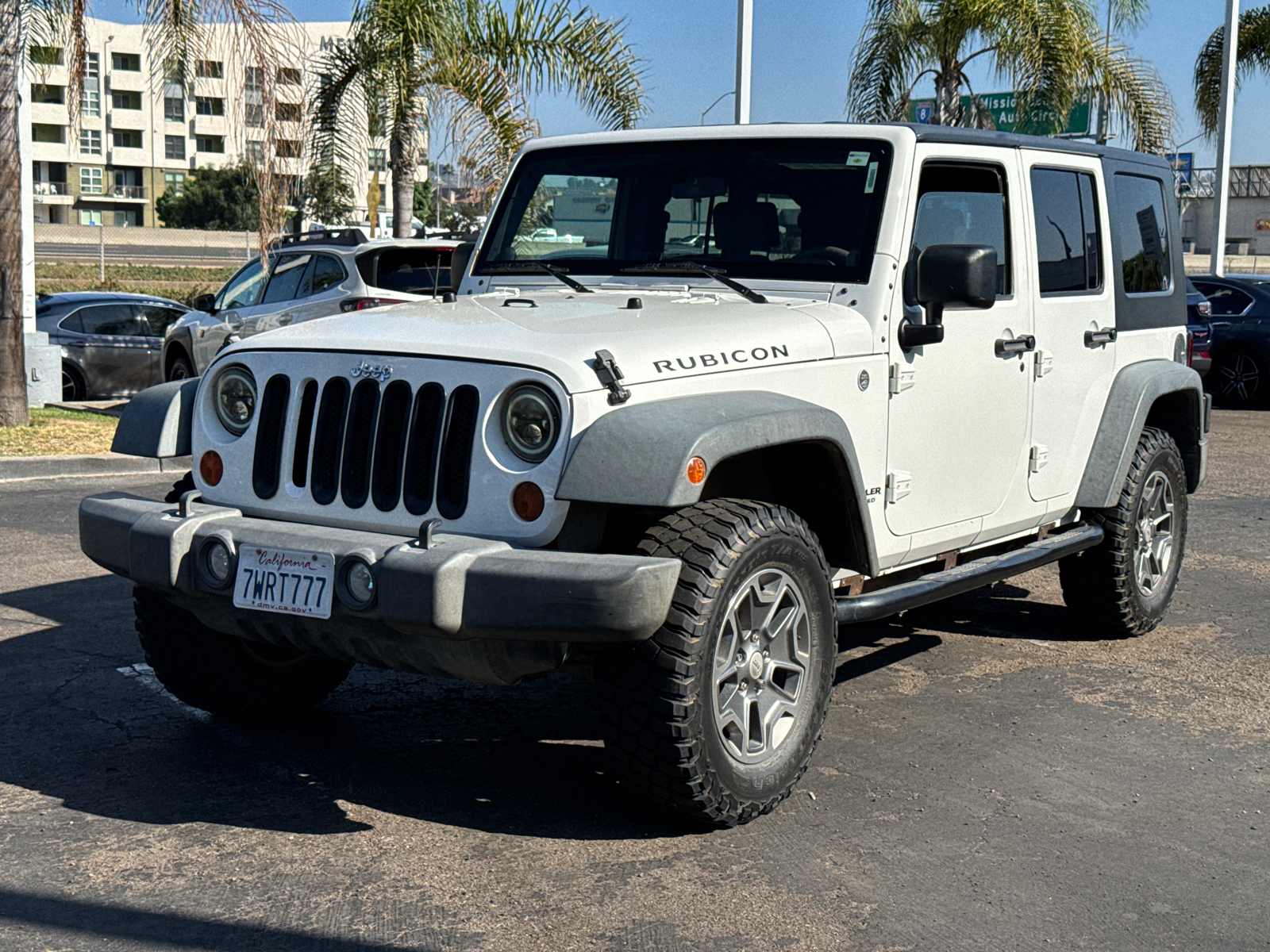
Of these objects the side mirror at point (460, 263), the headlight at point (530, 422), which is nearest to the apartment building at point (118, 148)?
the side mirror at point (460, 263)

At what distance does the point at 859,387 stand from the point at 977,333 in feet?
2.71

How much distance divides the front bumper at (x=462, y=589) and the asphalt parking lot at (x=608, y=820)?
632 millimetres

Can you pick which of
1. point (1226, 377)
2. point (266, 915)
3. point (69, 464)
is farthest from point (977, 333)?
point (1226, 377)

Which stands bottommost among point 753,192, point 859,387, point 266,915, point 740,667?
point 266,915

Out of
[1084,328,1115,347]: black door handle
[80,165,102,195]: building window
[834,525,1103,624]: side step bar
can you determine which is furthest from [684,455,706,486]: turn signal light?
[80,165,102,195]: building window

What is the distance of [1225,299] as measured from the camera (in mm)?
18438

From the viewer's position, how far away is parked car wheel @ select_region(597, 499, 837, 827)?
3830mm

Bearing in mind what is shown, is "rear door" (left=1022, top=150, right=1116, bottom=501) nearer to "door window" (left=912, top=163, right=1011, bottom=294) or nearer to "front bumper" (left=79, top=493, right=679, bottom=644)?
"door window" (left=912, top=163, right=1011, bottom=294)

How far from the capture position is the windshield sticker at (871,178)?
498 centimetres

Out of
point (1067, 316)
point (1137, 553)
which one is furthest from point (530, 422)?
point (1137, 553)

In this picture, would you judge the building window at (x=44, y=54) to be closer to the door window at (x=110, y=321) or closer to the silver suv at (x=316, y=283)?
the silver suv at (x=316, y=283)

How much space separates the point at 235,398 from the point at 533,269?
1.47 metres

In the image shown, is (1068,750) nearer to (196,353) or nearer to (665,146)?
(665,146)

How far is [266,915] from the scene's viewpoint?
11.6ft
